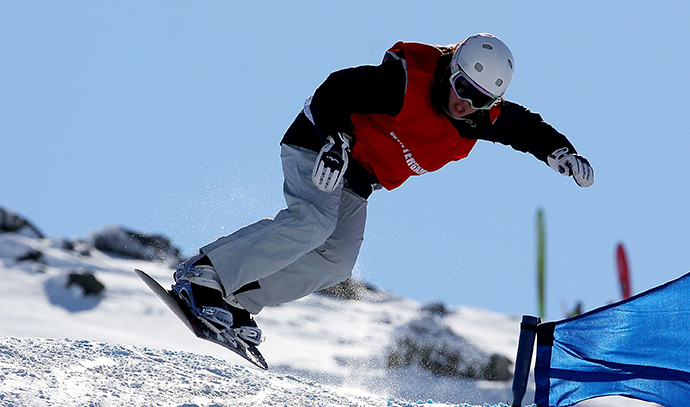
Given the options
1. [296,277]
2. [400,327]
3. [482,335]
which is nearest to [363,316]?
[400,327]

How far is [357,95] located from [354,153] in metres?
0.51

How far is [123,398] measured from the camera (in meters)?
3.61

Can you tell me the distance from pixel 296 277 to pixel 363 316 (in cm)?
870

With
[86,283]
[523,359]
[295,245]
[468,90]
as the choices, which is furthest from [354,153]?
[86,283]

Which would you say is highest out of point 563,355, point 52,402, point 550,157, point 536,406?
point 550,157

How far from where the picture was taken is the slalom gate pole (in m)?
3.36

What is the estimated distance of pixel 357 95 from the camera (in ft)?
13.4

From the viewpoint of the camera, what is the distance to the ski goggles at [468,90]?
4.14 meters

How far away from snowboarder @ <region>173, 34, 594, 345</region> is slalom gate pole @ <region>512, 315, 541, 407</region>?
1327 millimetres

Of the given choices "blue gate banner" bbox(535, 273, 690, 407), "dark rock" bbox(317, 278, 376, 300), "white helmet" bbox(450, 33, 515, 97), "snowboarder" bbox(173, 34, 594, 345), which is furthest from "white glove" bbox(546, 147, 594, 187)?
"dark rock" bbox(317, 278, 376, 300)

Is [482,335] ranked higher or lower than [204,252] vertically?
higher

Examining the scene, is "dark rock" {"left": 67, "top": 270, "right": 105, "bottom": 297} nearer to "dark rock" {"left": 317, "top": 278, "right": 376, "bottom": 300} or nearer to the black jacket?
"dark rock" {"left": 317, "top": 278, "right": 376, "bottom": 300}

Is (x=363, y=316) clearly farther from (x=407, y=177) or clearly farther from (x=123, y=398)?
(x=123, y=398)

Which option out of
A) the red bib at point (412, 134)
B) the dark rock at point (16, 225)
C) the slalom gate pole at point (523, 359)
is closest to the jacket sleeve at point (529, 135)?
the red bib at point (412, 134)
